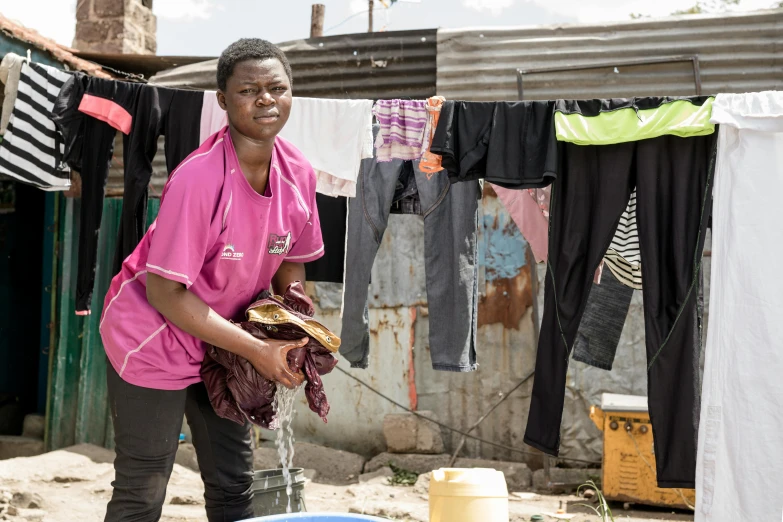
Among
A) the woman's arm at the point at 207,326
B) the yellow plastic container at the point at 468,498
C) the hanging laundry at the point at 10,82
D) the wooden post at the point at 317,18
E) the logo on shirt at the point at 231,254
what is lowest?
the yellow plastic container at the point at 468,498

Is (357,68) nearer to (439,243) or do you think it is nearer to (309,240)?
(439,243)

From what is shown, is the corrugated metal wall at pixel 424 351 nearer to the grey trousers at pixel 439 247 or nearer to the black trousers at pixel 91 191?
the grey trousers at pixel 439 247

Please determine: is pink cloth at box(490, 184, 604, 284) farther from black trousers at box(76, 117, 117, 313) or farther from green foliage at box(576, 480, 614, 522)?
black trousers at box(76, 117, 117, 313)

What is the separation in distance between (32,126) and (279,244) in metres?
2.70

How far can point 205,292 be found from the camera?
8.63 feet

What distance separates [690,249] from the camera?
3.76 meters

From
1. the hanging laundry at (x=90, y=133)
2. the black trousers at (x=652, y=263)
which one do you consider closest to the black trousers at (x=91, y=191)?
the hanging laundry at (x=90, y=133)

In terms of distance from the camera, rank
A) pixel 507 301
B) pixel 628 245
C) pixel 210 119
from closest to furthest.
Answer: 1. pixel 628 245
2. pixel 210 119
3. pixel 507 301

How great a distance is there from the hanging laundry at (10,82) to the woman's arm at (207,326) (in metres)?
2.74

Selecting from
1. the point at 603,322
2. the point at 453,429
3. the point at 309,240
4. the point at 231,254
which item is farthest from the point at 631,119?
the point at 453,429

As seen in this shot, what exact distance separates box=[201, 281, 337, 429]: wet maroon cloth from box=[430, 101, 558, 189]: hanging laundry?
159 cm

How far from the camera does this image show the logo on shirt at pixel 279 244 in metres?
2.74

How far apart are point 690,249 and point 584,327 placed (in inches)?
34.5

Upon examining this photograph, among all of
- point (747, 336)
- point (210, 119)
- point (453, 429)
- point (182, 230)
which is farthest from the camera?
point (453, 429)
